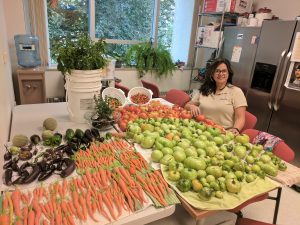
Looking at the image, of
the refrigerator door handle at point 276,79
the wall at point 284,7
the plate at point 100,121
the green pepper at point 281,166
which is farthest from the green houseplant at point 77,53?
Answer: the wall at point 284,7

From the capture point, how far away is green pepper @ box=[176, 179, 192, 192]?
3.39 feet

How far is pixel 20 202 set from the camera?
915 mm

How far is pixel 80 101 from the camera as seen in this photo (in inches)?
65.8

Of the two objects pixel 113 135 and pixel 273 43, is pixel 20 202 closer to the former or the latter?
pixel 113 135

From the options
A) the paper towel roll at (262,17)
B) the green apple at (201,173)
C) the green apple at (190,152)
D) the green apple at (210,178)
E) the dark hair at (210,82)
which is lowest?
the green apple at (210,178)

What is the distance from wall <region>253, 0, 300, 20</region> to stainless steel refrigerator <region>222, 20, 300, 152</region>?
81cm

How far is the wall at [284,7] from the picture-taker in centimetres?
346

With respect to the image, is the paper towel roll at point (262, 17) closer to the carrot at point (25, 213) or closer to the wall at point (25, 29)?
the wall at point (25, 29)

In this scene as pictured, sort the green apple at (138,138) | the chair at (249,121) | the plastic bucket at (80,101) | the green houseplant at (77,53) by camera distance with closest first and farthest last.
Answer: the green apple at (138,138)
the green houseplant at (77,53)
the plastic bucket at (80,101)
the chair at (249,121)

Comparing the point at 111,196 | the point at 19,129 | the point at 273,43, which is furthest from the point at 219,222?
the point at 273,43

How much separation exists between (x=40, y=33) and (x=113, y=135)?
110 inches

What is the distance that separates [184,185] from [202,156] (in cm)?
28

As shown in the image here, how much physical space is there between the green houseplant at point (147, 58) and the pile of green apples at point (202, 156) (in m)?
2.69

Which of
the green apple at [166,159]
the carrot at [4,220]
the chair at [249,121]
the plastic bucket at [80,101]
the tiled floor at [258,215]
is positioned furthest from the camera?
the chair at [249,121]
